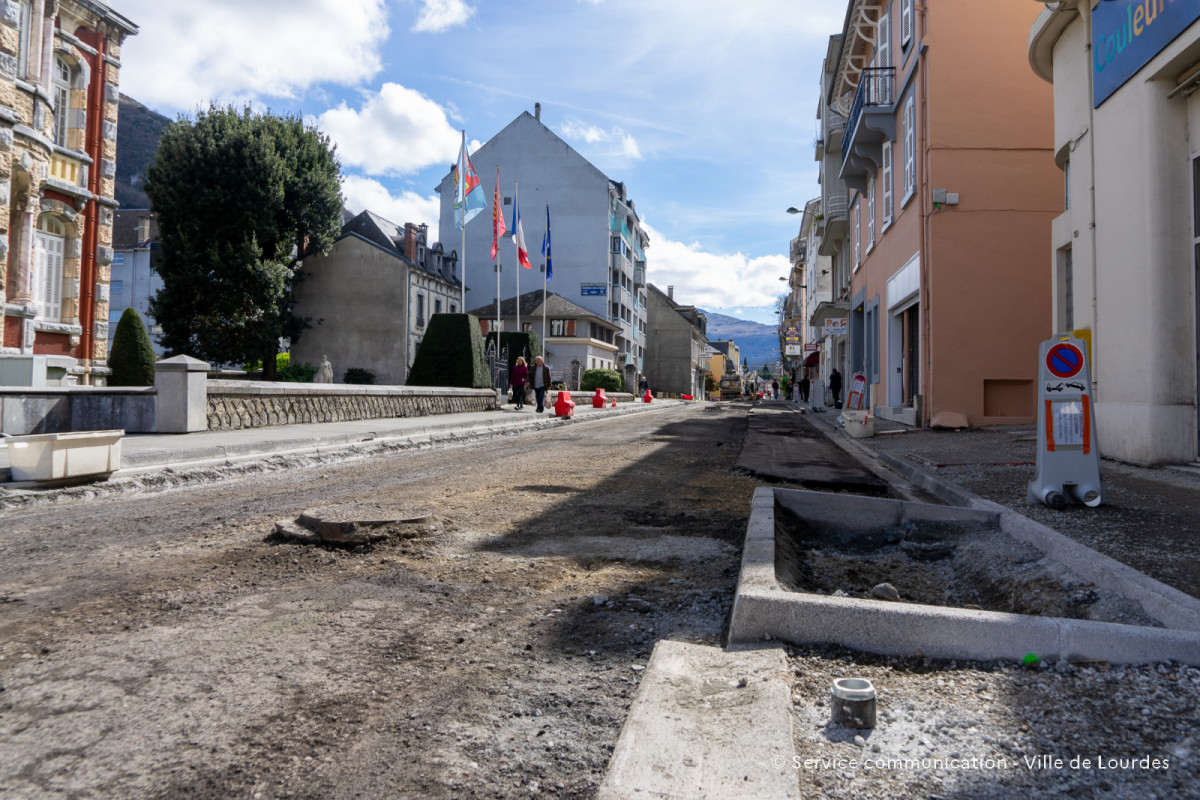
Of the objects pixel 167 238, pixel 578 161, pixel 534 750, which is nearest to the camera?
pixel 534 750

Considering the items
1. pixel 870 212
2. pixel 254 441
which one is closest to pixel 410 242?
pixel 870 212

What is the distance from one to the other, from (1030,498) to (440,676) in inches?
197

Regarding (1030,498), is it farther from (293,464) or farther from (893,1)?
(893,1)

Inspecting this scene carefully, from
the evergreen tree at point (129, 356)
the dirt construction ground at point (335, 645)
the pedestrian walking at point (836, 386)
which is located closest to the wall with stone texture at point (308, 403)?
the dirt construction ground at point (335, 645)

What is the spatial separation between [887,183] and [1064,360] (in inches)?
610

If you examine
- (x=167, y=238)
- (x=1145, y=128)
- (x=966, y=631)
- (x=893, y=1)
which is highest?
(x=893, y=1)

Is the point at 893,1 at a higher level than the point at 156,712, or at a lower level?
higher

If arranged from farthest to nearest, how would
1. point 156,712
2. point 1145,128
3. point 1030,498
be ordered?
point 1145,128 → point 1030,498 → point 156,712

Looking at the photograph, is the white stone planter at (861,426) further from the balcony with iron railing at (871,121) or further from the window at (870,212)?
the window at (870,212)

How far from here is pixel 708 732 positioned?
80.7 inches

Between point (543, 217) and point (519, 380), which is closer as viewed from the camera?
point (519, 380)

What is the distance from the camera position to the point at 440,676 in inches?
100

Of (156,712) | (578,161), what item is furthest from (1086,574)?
(578,161)

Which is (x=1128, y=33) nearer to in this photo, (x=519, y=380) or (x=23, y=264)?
(x=519, y=380)
